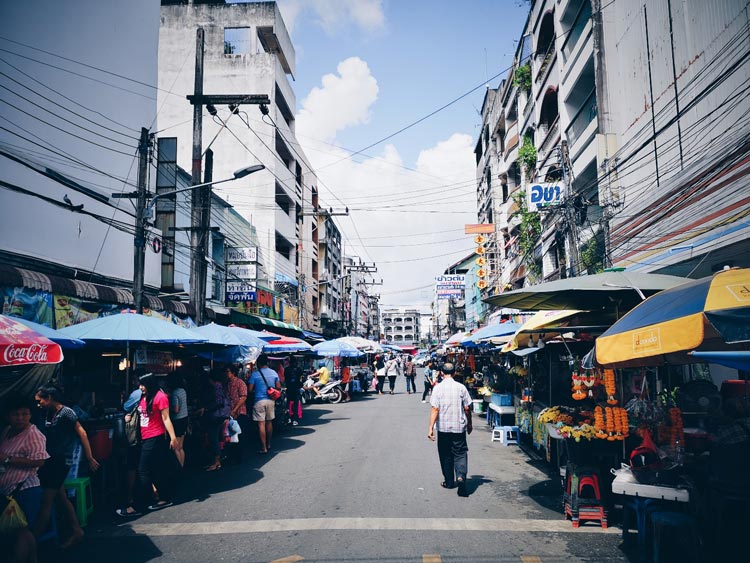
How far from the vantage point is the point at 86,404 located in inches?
382

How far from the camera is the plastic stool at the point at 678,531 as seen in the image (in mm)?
5008

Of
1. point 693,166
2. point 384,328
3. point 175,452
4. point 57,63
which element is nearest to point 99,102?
point 57,63

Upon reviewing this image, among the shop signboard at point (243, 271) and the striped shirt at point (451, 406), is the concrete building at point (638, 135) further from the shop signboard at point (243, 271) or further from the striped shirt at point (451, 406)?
the shop signboard at point (243, 271)

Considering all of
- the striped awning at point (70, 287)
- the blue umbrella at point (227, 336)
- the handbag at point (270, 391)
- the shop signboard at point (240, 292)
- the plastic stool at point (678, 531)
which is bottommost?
the plastic stool at point (678, 531)

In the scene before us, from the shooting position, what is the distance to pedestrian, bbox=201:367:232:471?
9844 millimetres

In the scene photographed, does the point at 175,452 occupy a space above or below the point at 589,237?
below

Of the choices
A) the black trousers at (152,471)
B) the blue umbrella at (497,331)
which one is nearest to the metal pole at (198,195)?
the black trousers at (152,471)

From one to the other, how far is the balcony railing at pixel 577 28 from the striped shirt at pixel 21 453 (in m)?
20.9

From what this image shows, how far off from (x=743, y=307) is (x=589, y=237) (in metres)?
17.1

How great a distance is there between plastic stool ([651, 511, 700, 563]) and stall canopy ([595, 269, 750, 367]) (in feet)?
5.10

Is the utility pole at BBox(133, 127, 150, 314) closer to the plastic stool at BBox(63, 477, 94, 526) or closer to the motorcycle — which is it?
the plastic stool at BBox(63, 477, 94, 526)

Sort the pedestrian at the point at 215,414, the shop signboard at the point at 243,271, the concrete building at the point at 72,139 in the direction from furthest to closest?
the shop signboard at the point at 243,271 < the concrete building at the point at 72,139 < the pedestrian at the point at 215,414

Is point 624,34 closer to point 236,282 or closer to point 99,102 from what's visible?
point 99,102

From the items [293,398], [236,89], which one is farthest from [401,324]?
[293,398]
